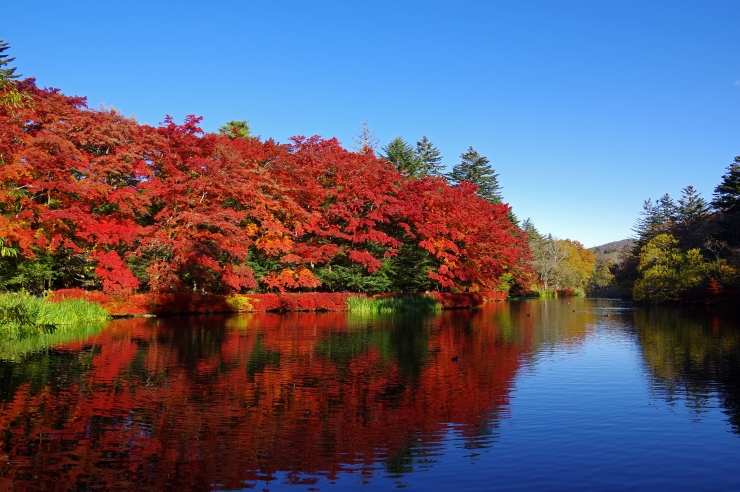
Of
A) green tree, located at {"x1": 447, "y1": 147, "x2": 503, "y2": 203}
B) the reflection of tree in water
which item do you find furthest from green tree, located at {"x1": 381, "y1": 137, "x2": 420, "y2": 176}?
the reflection of tree in water

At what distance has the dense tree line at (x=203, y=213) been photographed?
78.2 ft

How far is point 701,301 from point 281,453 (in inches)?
1734

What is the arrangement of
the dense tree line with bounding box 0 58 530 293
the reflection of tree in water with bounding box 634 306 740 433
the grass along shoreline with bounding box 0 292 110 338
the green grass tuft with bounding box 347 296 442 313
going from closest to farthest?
the reflection of tree in water with bounding box 634 306 740 433
the grass along shoreline with bounding box 0 292 110 338
the dense tree line with bounding box 0 58 530 293
the green grass tuft with bounding box 347 296 442 313

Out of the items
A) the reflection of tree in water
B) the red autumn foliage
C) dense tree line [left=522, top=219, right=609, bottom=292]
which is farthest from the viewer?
dense tree line [left=522, top=219, right=609, bottom=292]

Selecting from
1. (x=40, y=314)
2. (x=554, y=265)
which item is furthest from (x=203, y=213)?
(x=554, y=265)

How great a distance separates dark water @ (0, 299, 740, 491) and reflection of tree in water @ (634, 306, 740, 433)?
0.08 meters

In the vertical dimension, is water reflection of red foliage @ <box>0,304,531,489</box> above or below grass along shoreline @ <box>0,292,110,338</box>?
below

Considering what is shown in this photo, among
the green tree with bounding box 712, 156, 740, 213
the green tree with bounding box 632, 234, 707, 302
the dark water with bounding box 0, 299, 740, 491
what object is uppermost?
the green tree with bounding box 712, 156, 740, 213

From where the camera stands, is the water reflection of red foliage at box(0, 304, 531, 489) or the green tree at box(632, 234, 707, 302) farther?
the green tree at box(632, 234, 707, 302)

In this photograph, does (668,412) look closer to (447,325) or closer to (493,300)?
(447,325)

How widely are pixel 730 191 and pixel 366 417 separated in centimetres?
4976

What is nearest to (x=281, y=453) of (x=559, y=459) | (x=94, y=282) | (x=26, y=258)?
(x=559, y=459)

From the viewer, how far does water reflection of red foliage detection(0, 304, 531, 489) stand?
666 cm

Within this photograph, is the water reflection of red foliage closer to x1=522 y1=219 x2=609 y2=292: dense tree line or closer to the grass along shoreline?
the grass along shoreline
